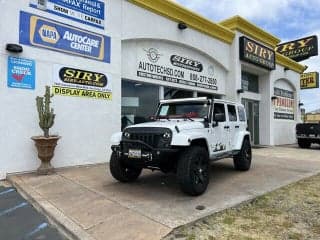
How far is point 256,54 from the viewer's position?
17250mm

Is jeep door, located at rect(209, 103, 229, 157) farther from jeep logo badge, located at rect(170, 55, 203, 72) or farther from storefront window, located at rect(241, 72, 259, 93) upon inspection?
storefront window, located at rect(241, 72, 259, 93)

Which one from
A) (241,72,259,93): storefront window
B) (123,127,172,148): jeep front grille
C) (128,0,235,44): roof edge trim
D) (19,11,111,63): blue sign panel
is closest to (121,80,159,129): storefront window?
(19,11,111,63): blue sign panel

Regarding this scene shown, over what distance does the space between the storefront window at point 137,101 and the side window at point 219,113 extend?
13.5 feet

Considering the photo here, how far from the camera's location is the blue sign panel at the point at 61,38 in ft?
27.6

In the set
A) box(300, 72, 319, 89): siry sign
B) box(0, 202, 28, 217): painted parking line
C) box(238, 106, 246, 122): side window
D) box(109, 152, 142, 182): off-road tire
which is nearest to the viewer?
box(0, 202, 28, 217): painted parking line

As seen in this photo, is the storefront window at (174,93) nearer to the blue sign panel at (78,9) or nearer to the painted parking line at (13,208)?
the blue sign panel at (78,9)

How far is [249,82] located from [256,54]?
2061 mm

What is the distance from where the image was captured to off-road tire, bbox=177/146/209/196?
19.4 ft

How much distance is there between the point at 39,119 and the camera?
8.30 metres

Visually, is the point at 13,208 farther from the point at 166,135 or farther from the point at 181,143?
the point at 181,143

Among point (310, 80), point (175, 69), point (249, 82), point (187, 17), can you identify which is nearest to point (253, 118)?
point (249, 82)

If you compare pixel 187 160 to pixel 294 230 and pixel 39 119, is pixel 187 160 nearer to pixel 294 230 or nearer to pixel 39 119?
pixel 294 230

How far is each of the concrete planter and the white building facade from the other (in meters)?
0.49

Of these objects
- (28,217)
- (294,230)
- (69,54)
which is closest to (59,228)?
(28,217)
